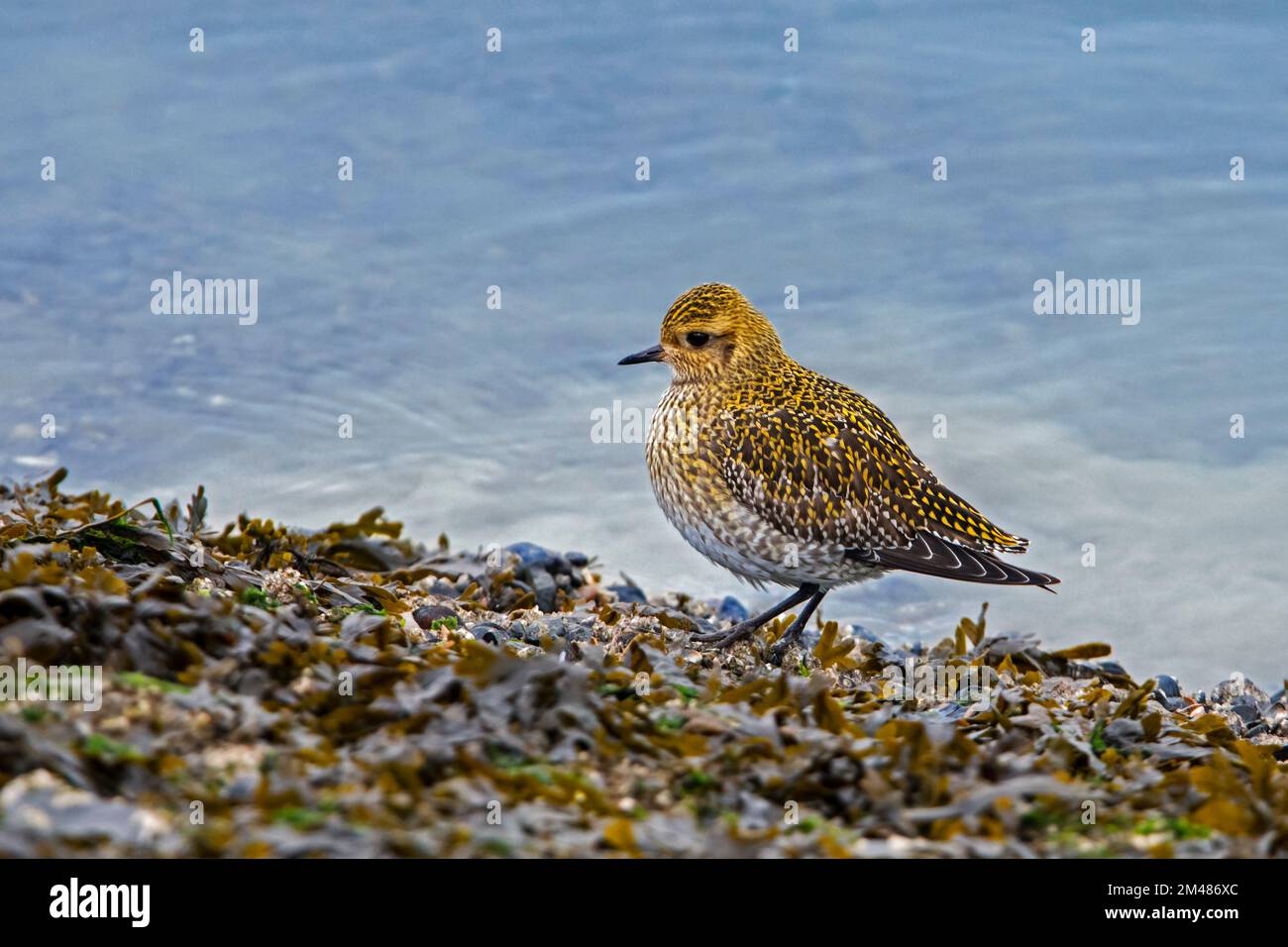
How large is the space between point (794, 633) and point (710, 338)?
1932mm

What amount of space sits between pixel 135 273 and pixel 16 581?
10199mm

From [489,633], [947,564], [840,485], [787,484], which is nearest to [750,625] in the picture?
[787,484]

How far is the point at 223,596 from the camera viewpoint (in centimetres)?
700

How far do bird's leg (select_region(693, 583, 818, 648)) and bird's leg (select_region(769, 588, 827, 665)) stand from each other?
0.04 meters

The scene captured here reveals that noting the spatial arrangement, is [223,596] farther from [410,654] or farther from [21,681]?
[21,681]

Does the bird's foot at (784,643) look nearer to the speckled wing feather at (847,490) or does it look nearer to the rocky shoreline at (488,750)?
the speckled wing feather at (847,490)

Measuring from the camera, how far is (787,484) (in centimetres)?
839

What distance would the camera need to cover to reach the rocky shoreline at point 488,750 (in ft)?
14.9

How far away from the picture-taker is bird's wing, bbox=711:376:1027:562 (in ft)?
27.5

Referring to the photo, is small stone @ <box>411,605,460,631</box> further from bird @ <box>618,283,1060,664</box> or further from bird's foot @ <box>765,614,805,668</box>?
bird's foot @ <box>765,614,805,668</box>

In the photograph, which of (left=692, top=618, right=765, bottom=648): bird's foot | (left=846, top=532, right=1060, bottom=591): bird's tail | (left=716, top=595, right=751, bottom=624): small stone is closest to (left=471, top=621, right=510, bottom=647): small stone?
→ (left=692, top=618, right=765, bottom=648): bird's foot

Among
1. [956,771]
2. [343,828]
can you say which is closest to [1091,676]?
[956,771]

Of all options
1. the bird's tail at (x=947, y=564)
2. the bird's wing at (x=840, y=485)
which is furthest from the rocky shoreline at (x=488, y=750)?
the bird's wing at (x=840, y=485)
